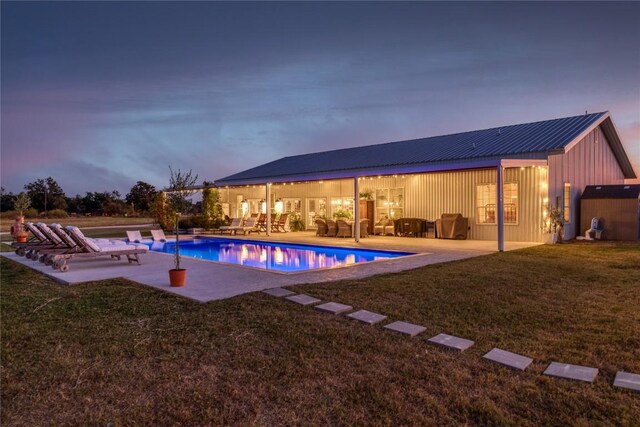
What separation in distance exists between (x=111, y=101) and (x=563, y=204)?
18.7 metres

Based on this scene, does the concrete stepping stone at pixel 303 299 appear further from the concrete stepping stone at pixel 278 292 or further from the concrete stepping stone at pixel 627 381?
the concrete stepping stone at pixel 627 381

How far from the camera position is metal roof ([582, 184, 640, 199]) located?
1432 centimetres

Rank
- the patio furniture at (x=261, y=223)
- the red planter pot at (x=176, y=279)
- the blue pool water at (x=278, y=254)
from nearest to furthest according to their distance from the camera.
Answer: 1. the red planter pot at (x=176, y=279)
2. the blue pool water at (x=278, y=254)
3. the patio furniture at (x=261, y=223)

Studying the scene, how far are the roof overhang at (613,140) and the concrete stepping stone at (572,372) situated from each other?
11511 mm

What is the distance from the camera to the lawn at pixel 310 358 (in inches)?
105

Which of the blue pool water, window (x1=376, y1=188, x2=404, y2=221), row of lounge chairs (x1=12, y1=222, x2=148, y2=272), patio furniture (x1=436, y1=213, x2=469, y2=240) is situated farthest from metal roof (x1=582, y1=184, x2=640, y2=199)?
row of lounge chairs (x1=12, y1=222, x2=148, y2=272)

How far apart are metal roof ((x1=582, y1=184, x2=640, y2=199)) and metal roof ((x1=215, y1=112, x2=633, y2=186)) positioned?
8.52 feet

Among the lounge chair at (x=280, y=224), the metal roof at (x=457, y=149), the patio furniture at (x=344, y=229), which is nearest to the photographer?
the metal roof at (x=457, y=149)

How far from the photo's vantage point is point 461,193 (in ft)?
53.8

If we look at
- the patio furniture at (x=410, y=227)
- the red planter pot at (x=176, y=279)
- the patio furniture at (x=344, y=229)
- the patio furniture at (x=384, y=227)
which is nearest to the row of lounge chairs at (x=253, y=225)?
the patio furniture at (x=344, y=229)

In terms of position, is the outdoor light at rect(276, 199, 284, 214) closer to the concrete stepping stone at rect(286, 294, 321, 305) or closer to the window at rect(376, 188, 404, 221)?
the window at rect(376, 188, 404, 221)

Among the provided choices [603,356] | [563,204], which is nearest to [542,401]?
[603,356]

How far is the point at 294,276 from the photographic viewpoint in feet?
24.6

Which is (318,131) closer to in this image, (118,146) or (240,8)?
(118,146)
